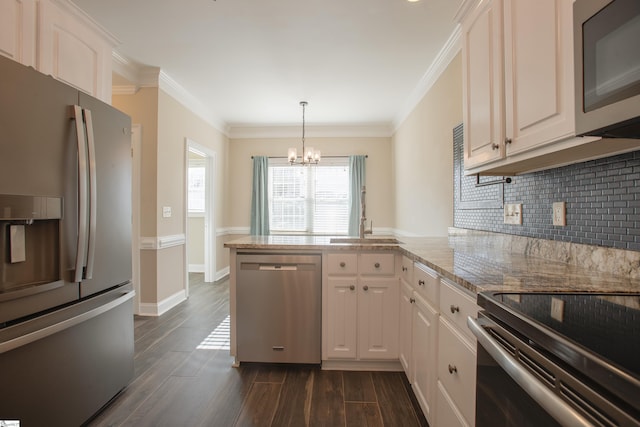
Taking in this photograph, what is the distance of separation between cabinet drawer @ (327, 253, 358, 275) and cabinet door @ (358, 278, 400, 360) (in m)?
0.12

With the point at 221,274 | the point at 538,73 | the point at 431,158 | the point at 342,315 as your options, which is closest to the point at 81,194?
the point at 342,315

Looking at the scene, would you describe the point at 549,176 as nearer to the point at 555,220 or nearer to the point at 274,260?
the point at 555,220

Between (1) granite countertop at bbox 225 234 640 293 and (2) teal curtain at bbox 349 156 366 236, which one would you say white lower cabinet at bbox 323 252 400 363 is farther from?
(2) teal curtain at bbox 349 156 366 236

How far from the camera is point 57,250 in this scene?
4.45 feet

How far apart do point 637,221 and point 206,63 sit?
357cm

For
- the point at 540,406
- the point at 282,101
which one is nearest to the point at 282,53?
the point at 282,101

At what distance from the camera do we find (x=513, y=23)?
1.25m

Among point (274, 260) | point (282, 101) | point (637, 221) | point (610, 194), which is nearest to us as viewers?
point (637, 221)

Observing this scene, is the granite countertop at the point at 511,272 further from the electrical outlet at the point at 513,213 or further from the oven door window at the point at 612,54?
the oven door window at the point at 612,54

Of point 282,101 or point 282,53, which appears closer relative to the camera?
point 282,53

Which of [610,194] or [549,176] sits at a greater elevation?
[549,176]

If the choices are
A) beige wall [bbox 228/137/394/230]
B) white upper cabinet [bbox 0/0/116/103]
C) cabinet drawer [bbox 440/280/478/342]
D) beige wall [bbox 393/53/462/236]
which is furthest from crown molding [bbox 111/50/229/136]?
cabinet drawer [bbox 440/280/478/342]

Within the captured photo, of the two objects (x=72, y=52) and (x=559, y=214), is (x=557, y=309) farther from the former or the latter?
(x=72, y=52)

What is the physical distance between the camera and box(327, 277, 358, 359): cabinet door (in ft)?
6.88
